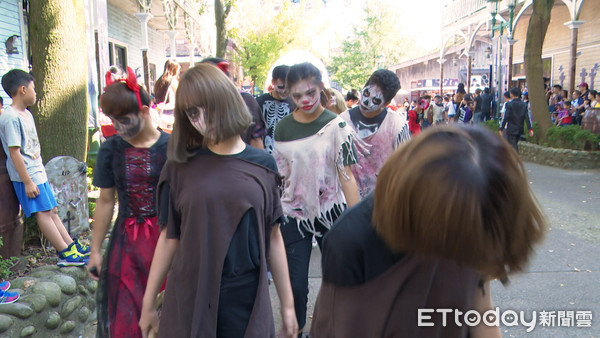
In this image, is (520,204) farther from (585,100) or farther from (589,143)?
(585,100)

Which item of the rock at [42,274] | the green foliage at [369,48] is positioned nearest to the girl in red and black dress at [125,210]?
the rock at [42,274]

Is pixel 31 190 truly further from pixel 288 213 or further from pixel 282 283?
pixel 282 283

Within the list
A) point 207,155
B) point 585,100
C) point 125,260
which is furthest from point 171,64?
point 585,100

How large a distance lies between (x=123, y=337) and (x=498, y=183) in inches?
89.8

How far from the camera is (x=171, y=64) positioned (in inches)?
242

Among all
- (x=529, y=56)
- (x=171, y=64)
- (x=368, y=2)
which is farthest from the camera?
(x=368, y=2)

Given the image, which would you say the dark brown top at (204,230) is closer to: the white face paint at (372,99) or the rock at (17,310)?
the rock at (17,310)

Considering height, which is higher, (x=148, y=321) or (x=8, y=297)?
(x=148, y=321)

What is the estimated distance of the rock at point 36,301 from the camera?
A: 3.44m

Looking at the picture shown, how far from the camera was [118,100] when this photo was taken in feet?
9.21

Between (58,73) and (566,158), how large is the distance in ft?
34.9

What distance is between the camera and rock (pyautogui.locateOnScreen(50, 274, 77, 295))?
3.80m

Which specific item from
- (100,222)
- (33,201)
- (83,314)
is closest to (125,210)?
(100,222)

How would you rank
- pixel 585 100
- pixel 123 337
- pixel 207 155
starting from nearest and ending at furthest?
pixel 207 155, pixel 123 337, pixel 585 100
